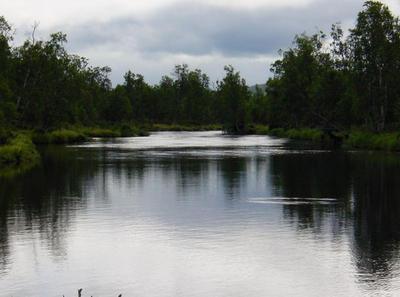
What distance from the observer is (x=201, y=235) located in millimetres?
26406

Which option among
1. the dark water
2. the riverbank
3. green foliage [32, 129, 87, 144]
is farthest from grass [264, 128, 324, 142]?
the dark water

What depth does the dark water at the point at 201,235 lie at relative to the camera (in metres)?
19.3

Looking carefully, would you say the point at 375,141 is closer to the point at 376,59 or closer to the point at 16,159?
the point at 376,59

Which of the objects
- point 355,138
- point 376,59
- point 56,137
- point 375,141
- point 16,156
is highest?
point 376,59

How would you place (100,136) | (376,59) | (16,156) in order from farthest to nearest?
1. (100,136)
2. (376,59)
3. (16,156)

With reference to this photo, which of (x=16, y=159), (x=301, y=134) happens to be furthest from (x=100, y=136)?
(x=16, y=159)

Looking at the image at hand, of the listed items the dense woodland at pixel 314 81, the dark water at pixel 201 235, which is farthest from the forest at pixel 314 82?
the dark water at pixel 201 235

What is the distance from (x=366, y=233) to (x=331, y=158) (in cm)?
4614

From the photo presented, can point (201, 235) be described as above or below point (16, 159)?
below

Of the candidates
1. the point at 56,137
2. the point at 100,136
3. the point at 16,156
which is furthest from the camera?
the point at 100,136

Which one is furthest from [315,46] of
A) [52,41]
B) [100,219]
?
[100,219]

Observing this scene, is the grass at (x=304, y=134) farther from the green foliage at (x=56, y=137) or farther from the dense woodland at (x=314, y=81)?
the green foliage at (x=56, y=137)

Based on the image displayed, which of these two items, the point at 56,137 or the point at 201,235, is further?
the point at 56,137

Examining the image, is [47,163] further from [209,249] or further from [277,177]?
[209,249]
